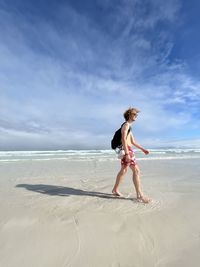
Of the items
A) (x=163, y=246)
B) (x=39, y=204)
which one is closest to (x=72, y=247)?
(x=163, y=246)

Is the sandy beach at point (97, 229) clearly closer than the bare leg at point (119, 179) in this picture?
Yes

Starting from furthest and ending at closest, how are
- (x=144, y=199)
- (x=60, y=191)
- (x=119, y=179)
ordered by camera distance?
(x=60, y=191) → (x=119, y=179) → (x=144, y=199)

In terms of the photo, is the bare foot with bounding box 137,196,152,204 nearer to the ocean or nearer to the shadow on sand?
the shadow on sand

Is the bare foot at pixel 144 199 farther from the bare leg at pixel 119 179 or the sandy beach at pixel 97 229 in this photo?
the bare leg at pixel 119 179

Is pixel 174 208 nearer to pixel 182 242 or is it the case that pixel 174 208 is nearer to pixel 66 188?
pixel 182 242

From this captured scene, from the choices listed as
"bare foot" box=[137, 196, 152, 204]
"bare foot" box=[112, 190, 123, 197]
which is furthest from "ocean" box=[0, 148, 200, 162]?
"bare foot" box=[137, 196, 152, 204]

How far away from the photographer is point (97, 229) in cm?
365

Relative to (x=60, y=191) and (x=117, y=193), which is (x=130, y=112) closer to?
(x=117, y=193)

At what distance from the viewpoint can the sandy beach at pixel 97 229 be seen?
9.41 feet

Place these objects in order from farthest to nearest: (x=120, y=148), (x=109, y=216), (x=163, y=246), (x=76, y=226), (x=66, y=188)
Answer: (x=66, y=188)
(x=120, y=148)
(x=109, y=216)
(x=76, y=226)
(x=163, y=246)

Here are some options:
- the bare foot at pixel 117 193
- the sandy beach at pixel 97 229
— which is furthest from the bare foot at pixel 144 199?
the bare foot at pixel 117 193

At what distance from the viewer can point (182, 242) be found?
3262 mm

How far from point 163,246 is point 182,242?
302 millimetres

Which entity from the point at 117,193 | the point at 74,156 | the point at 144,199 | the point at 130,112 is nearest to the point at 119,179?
the point at 117,193
